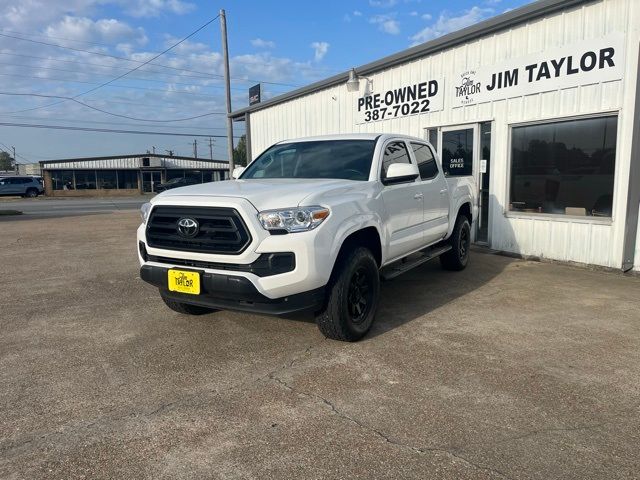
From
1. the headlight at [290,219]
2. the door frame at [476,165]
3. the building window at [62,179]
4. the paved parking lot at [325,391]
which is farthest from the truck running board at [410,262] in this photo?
the building window at [62,179]

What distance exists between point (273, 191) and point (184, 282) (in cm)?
106

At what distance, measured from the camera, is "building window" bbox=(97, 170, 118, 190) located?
52391 mm

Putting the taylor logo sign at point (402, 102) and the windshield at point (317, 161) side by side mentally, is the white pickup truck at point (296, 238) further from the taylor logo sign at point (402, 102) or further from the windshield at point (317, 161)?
the taylor logo sign at point (402, 102)

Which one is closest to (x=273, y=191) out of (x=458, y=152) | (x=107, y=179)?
(x=458, y=152)

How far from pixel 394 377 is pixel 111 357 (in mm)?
2388

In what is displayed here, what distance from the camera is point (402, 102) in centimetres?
1060

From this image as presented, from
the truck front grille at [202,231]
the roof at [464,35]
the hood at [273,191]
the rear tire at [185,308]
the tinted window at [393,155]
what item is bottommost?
the rear tire at [185,308]

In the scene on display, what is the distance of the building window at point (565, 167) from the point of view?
7328 mm

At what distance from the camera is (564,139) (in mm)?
7816

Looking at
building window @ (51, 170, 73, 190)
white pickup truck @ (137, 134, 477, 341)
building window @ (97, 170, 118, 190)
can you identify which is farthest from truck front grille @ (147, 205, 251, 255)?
building window @ (97, 170, 118, 190)

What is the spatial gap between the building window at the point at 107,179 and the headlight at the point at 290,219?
53.8m

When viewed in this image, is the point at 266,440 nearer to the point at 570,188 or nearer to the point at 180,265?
the point at 180,265

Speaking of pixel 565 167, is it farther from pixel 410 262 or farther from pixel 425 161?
pixel 410 262

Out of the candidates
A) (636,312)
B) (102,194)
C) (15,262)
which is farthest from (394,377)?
(102,194)
